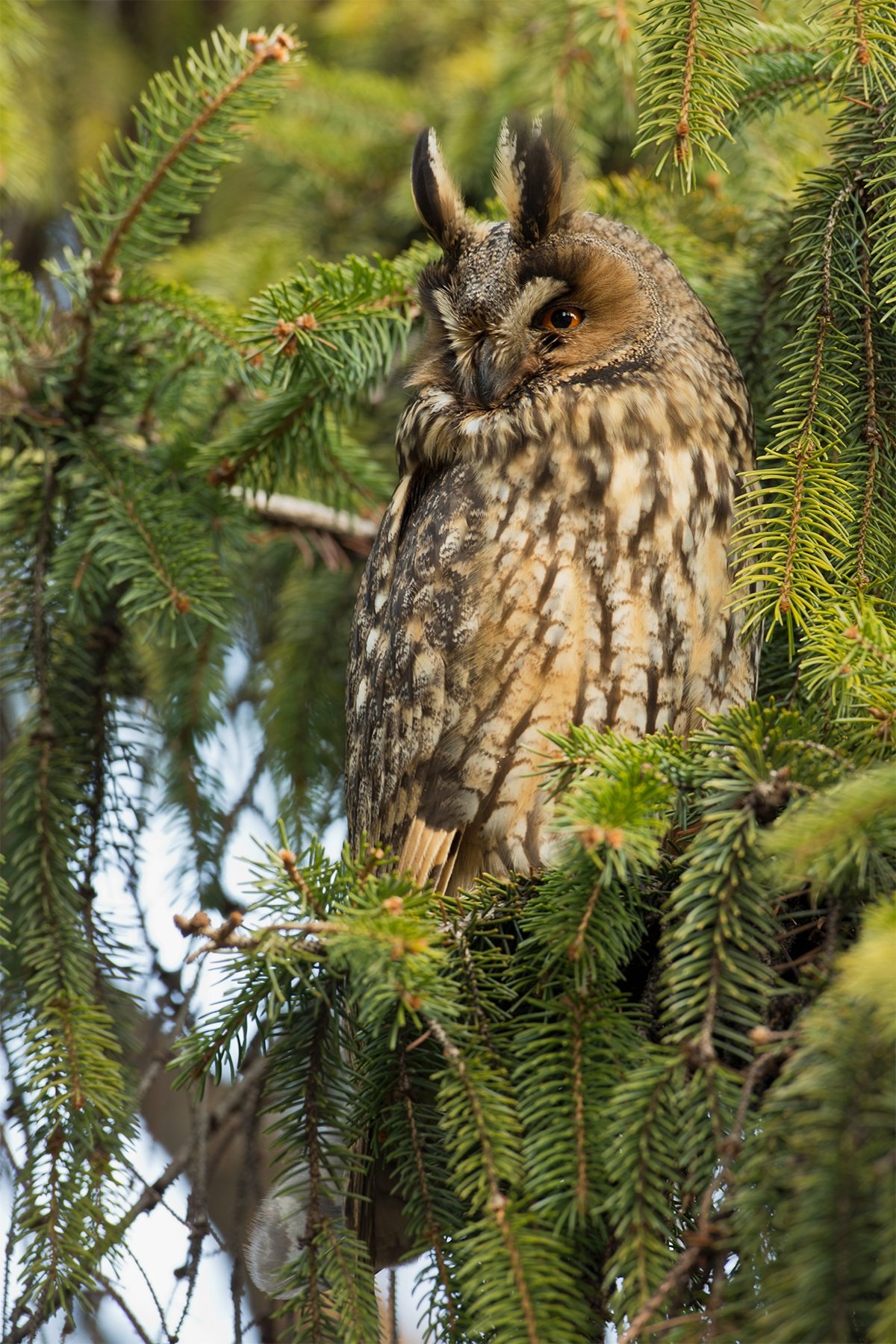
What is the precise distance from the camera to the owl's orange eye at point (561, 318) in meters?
2.09

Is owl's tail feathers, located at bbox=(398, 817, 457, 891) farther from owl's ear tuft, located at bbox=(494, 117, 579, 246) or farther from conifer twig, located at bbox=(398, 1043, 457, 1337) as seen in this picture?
owl's ear tuft, located at bbox=(494, 117, 579, 246)

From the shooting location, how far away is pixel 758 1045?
1123 millimetres

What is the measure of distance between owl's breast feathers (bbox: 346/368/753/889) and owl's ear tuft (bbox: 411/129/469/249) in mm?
412

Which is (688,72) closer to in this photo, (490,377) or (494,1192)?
(490,377)

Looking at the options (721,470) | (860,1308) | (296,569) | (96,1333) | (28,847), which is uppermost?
(296,569)

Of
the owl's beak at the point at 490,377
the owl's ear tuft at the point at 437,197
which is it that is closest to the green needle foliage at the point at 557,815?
the owl's ear tuft at the point at 437,197

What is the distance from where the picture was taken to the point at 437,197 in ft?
7.34

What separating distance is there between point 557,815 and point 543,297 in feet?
3.70

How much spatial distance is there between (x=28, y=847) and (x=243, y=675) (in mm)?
1315

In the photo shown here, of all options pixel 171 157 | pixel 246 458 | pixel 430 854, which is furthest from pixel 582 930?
pixel 171 157

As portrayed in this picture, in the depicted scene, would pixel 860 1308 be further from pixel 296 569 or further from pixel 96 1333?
pixel 296 569

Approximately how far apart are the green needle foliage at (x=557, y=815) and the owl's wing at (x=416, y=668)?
11.9 inches

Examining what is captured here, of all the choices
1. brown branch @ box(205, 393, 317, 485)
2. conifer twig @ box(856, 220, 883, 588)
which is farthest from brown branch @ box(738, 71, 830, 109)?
Answer: brown branch @ box(205, 393, 317, 485)

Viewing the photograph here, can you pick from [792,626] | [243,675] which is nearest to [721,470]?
[792,626]
